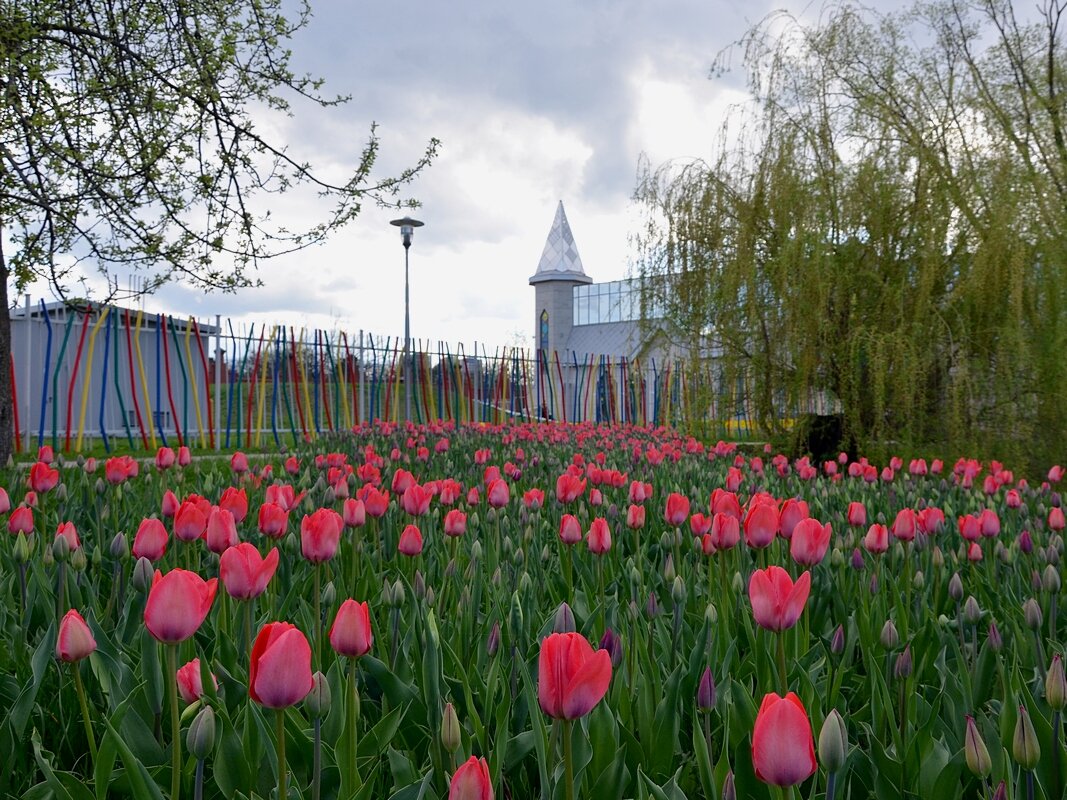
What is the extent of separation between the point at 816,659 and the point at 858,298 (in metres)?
6.13

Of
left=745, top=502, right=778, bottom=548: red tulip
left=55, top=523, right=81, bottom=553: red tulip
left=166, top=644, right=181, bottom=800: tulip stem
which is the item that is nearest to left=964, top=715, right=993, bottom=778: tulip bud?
left=745, top=502, right=778, bottom=548: red tulip

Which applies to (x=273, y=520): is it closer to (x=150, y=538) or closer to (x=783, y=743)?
(x=150, y=538)

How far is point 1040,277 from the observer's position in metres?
6.35

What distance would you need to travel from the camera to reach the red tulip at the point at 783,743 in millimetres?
741

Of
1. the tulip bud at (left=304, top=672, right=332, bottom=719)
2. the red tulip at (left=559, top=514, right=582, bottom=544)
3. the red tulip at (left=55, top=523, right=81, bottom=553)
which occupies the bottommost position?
the tulip bud at (left=304, top=672, right=332, bottom=719)

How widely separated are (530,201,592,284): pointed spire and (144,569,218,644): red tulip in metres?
36.1

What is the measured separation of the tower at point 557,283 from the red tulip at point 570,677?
35.2 metres

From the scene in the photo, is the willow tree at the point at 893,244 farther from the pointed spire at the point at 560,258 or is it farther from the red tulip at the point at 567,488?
the pointed spire at the point at 560,258

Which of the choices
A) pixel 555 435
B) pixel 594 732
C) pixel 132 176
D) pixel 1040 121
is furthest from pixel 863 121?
pixel 594 732

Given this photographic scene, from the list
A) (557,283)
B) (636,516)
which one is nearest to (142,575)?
(636,516)

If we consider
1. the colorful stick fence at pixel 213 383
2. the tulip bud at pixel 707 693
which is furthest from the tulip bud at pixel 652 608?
the colorful stick fence at pixel 213 383

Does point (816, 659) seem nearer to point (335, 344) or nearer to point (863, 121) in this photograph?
point (863, 121)

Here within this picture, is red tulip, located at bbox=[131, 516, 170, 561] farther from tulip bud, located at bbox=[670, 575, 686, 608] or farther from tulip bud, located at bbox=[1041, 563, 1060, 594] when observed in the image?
tulip bud, located at bbox=[1041, 563, 1060, 594]

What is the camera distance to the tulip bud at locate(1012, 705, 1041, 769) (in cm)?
90
